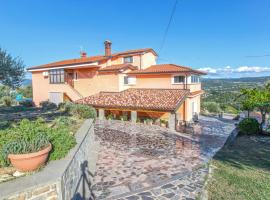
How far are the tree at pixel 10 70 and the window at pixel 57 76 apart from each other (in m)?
10.3

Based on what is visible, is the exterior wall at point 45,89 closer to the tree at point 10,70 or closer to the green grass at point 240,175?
the tree at point 10,70

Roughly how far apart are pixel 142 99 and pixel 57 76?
1301 centimetres

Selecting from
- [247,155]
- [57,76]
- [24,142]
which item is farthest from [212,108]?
[24,142]

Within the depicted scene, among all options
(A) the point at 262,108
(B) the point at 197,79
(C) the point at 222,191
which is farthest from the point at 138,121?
(C) the point at 222,191

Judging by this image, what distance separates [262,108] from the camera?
16562mm

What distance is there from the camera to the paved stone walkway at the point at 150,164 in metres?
6.48

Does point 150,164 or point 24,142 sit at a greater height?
point 24,142

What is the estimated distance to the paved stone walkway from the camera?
21.3 ft

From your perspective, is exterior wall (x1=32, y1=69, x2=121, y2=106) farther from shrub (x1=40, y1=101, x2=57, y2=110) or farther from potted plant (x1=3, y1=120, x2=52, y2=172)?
potted plant (x1=3, y1=120, x2=52, y2=172)

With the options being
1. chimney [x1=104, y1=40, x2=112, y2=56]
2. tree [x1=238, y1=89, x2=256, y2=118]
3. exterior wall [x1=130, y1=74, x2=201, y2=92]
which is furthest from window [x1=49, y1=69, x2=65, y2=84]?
tree [x1=238, y1=89, x2=256, y2=118]


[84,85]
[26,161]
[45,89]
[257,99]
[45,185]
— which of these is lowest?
[45,185]

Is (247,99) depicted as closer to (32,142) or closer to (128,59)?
(128,59)

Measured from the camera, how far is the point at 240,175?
24.5 feet

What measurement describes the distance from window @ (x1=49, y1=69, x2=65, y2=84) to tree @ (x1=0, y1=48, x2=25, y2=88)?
10.3m
